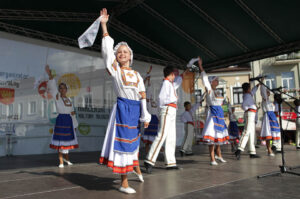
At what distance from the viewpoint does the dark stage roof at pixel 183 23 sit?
6.94m

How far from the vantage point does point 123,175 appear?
3.04 meters

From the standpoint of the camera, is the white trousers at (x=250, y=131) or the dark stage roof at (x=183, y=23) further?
the dark stage roof at (x=183, y=23)

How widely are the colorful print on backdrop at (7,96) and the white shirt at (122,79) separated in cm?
557

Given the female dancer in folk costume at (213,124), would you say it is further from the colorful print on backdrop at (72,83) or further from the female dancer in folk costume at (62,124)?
Result: the colorful print on backdrop at (72,83)

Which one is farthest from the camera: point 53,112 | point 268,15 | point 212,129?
point 53,112

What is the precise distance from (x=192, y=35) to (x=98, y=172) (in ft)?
18.4

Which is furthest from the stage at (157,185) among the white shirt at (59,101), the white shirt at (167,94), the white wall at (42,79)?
the white wall at (42,79)

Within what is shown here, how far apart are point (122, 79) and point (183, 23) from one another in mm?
5569

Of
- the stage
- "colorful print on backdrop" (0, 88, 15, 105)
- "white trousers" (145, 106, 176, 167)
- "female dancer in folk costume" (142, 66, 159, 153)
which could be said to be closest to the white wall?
"colorful print on backdrop" (0, 88, 15, 105)

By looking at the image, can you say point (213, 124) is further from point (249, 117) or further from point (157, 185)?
point (157, 185)

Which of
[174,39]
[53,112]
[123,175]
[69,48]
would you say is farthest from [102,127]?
[123,175]

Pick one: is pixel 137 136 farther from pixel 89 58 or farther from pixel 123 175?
pixel 89 58

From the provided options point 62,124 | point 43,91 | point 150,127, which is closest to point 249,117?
point 150,127

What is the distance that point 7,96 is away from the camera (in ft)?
24.8
